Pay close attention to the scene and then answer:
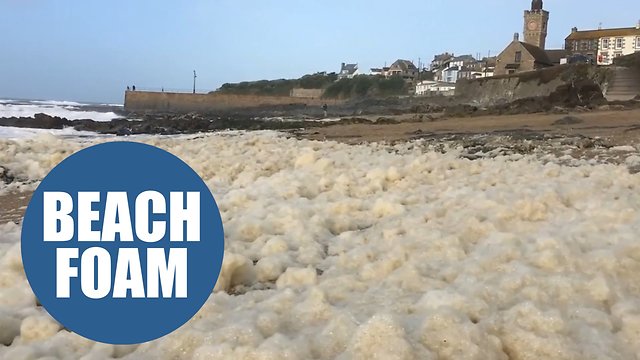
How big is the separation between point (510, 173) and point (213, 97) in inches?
2219

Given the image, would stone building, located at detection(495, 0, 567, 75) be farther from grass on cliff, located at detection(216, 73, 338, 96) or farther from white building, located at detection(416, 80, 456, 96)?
grass on cliff, located at detection(216, 73, 338, 96)

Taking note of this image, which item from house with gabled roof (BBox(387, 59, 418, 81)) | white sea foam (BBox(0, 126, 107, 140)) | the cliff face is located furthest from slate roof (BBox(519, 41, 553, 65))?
white sea foam (BBox(0, 126, 107, 140))

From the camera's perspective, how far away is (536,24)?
74438mm

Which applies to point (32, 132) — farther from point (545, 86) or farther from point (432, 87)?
point (432, 87)

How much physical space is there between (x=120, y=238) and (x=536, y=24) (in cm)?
8176

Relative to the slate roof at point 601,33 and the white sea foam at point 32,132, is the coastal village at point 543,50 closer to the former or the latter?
the slate roof at point 601,33

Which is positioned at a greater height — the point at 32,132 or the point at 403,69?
the point at 403,69

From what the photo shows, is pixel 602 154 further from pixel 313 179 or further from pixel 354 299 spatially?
pixel 354 299

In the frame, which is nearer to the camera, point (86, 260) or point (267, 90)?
point (86, 260)

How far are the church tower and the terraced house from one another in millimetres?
4711

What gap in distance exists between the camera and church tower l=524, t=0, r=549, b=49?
74.1m

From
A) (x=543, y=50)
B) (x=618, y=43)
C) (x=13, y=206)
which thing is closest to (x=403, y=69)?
(x=543, y=50)

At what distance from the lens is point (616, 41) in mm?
62438

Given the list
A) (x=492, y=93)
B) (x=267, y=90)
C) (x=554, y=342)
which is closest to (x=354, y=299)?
(x=554, y=342)
